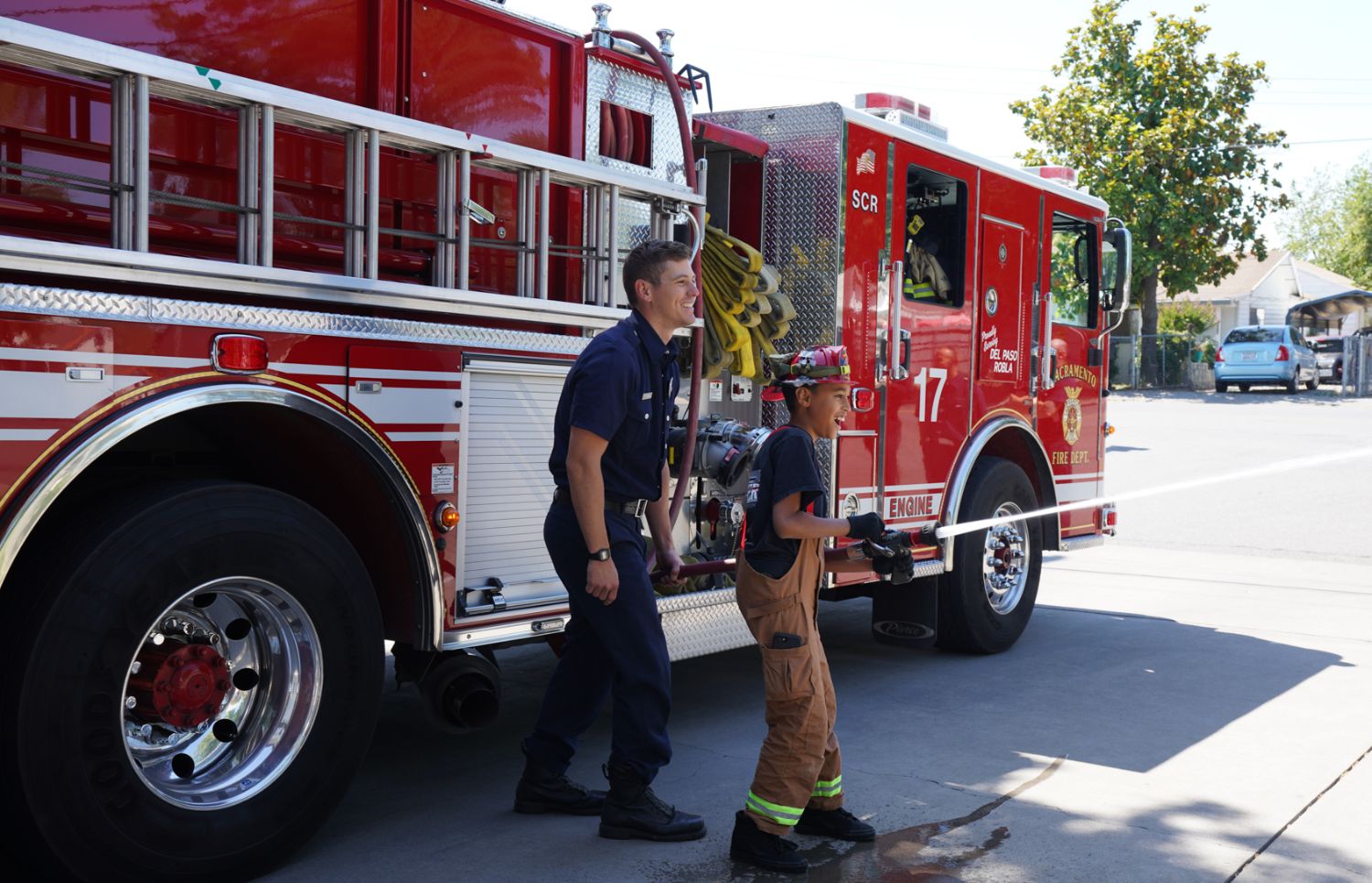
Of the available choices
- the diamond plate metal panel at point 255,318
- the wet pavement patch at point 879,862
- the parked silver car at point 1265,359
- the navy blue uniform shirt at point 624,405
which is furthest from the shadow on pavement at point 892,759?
the parked silver car at point 1265,359

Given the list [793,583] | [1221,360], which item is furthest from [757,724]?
[1221,360]

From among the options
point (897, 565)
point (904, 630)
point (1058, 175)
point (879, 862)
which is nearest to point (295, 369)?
point (897, 565)

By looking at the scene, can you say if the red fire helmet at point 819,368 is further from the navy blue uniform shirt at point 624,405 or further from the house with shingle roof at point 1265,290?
the house with shingle roof at point 1265,290

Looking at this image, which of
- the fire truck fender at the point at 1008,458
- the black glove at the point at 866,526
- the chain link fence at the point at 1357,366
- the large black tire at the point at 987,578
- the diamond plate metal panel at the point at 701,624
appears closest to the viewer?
the black glove at the point at 866,526

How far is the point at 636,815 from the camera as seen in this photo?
416 cm

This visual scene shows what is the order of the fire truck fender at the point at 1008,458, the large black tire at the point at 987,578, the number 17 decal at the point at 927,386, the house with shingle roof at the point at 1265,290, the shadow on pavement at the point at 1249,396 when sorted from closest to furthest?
the number 17 decal at the point at 927,386 < the fire truck fender at the point at 1008,458 < the large black tire at the point at 987,578 < the shadow on pavement at the point at 1249,396 < the house with shingle roof at the point at 1265,290

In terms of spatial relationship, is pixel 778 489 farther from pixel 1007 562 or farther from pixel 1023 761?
pixel 1007 562

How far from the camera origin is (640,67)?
5.25 metres

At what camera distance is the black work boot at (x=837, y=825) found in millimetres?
4188

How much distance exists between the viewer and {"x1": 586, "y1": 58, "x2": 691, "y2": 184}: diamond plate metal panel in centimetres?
Result: 506

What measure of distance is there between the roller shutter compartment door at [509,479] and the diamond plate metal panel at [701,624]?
662 millimetres

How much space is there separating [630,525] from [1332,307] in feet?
161

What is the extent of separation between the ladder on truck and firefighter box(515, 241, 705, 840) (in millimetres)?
531

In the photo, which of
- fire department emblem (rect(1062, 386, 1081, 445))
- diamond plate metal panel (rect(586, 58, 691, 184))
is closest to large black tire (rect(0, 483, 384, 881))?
diamond plate metal panel (rect(586, 58, 691, 184))
